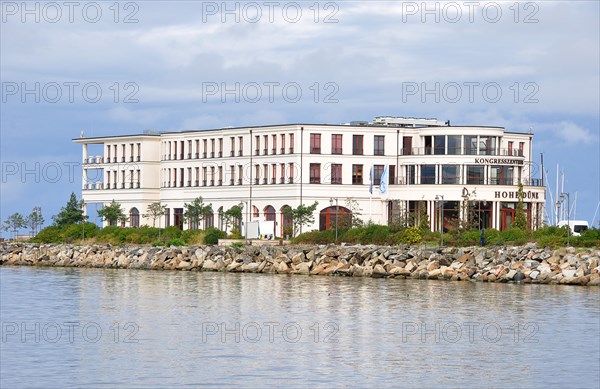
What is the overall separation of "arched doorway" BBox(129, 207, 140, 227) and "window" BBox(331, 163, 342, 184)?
2302cm

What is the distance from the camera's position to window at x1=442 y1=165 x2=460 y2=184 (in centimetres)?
10488

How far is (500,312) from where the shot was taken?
149 feet

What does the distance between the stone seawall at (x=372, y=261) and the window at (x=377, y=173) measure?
26505 millimetres

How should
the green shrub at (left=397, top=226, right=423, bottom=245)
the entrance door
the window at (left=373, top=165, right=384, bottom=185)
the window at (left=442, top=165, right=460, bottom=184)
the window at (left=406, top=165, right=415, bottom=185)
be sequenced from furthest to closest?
the window at (left=373, top=165, right=384, bottom=185) < the window at (left=406, top=165, right=415, bottom=185) < the window at (left=442, top=165, right=460, bottom=184) < the entrance door < the green shrub at (left=397, top=226, right=423, bottom=245)

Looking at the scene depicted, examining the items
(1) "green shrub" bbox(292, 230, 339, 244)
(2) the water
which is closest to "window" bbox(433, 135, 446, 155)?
(1) "green shrub" bbox(292, 230, 339, 244)

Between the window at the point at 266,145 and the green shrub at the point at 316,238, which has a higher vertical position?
the window at the point at 266,145

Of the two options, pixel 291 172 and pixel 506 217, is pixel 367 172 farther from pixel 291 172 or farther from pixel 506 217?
pixel 506 217

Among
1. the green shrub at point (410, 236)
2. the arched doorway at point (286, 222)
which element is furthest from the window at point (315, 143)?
the green shrub at point (410, 236)

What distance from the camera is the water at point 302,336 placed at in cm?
2962

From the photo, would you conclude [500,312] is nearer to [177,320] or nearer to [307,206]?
[177,320]

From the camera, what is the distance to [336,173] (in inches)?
4277

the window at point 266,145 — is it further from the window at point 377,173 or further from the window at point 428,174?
the window at point 428,174

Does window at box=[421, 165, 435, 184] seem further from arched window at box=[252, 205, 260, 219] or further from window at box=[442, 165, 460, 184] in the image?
arched window at box=[252, 205, 260, 219]

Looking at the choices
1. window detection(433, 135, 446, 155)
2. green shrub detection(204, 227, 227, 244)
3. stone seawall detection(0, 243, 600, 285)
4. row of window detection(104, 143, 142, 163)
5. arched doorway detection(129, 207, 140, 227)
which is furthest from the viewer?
row of window detection(104, 143, 142, 163)
